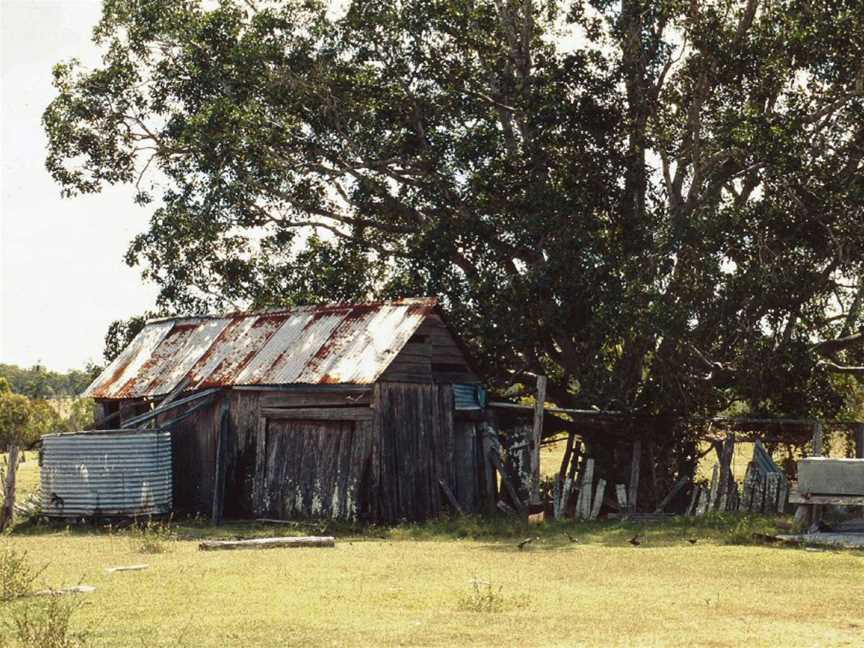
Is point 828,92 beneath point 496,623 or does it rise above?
above

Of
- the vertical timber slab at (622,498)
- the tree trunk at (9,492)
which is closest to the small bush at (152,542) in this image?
the tree trunk at (9,492)

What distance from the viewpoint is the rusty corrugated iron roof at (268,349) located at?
81.1 feet

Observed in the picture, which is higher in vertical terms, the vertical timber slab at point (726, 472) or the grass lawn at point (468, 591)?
the vertical timber slab at point (726, 472)

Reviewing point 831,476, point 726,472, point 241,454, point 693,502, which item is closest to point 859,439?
point 726,472

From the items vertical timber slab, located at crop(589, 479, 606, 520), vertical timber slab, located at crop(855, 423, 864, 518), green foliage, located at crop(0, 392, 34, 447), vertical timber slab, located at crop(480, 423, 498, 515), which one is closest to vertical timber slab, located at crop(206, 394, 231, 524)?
vertical timber slab, located at crop(480, 423, 498, 515)

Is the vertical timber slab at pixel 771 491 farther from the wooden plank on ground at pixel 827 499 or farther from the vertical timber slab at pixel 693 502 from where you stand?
the wooden plank on ground at pixel 827 499

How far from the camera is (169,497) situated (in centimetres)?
2531

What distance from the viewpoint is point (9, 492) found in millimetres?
21719

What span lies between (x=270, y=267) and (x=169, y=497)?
27.7ft

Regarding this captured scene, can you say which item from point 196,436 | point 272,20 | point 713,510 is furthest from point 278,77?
point 713,510

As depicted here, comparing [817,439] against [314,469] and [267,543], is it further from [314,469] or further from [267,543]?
[267,543]

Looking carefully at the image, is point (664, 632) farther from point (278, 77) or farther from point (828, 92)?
point (278, 77)

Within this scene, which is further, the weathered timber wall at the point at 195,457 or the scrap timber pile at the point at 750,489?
the weathered timber wall at the point at 195,457

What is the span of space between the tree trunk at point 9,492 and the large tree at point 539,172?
9776mm
